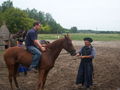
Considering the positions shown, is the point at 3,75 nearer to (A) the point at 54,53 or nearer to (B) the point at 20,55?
(B) the point at 20,55

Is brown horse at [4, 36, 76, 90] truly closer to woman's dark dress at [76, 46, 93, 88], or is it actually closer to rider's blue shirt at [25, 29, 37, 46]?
rider's blue shirt at [25, 29, 37, 46]

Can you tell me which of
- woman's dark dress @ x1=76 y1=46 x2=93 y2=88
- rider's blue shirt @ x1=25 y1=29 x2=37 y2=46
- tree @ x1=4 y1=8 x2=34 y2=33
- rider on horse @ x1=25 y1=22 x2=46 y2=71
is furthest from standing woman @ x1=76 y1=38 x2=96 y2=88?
tree @ x1=4 y1=8 x2=34 y2=33

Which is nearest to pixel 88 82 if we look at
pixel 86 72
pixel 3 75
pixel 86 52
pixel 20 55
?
→ pixel 86 72

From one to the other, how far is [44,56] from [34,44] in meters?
0.52

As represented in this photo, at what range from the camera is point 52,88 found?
9438 millimetres

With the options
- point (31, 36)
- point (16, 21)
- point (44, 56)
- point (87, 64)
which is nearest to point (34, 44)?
point (31, 36)

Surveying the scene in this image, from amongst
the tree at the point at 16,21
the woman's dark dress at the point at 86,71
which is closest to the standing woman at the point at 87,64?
the woman's dark dress at the point at 86,71

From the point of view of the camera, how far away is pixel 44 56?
8820 millimetres

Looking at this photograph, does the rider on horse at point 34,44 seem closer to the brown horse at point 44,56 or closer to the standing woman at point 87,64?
the brown horse at point 44,56

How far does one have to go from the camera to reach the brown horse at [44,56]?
872 centimetres

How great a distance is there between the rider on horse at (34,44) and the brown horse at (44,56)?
7.4 inches

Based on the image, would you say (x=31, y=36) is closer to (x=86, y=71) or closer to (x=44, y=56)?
(x=44, y=56)

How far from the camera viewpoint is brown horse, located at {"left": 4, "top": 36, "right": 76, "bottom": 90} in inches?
343

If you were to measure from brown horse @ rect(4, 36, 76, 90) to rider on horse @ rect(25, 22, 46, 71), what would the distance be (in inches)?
7.4
